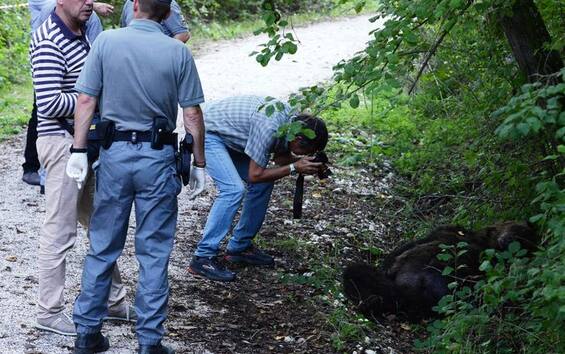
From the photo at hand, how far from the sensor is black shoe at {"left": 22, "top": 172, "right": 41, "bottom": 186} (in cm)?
875

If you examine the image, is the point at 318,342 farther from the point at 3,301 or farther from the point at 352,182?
the point at 352,182

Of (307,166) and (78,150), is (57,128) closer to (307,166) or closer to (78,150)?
(78,150)

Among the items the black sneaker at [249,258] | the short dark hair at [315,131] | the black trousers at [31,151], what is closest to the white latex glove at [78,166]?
the short dark hair at [315,131]

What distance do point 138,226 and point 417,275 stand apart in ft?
8.47

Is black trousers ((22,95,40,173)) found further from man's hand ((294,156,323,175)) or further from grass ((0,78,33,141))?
man's hand ((294,156,323,175))

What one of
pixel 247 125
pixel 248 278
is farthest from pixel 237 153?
pixel 248 278

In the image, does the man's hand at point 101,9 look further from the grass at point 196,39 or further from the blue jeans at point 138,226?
the blue jeans at point 138,226

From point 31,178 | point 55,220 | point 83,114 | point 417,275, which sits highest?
point 83,114

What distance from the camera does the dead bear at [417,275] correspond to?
6727 mm

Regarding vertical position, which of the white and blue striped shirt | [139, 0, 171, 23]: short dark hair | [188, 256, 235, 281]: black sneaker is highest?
[139, 0, 171, 23]: short dark hair

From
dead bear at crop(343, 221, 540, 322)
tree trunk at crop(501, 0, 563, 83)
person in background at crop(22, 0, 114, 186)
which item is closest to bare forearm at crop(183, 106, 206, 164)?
person in background at crop(22, 0, 114, 186)

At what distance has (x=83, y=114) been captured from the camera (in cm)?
508

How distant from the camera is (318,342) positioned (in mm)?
6270

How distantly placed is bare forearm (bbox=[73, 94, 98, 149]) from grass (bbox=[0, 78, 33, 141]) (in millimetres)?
6263
